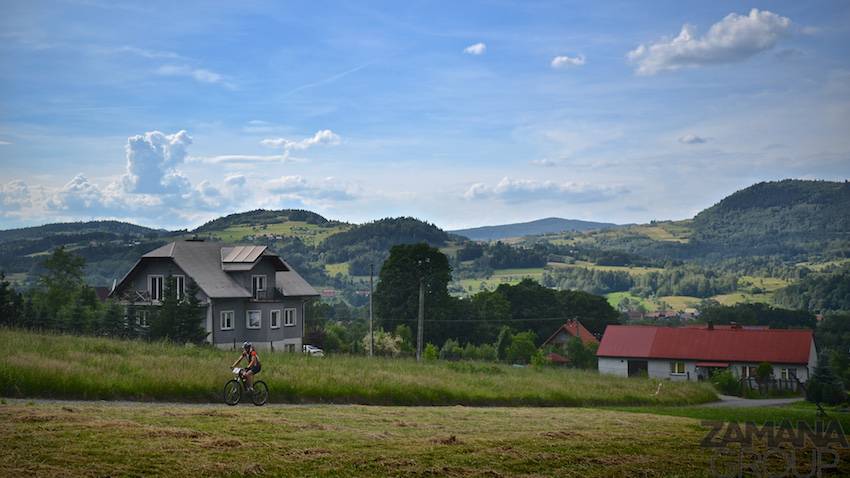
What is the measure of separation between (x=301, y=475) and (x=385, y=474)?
148cm

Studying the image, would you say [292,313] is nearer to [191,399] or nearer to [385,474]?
[191,399]

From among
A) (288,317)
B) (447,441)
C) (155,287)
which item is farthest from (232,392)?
(288,317)

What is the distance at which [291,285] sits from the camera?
63.1 meters

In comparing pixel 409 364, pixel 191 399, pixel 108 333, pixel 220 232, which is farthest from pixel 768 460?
pixel 220 232

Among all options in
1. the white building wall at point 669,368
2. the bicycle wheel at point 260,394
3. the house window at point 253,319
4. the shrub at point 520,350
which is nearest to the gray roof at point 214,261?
the house window at point 253,319

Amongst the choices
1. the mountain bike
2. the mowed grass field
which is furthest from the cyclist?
the mowed grass field

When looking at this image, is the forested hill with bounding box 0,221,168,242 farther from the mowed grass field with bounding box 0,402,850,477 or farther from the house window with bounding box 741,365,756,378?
the mowed grass field with bounding box 0,402,850,477

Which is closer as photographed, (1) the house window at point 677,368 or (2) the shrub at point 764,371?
(2) the shrub at point 764,371

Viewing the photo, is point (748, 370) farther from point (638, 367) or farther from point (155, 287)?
point (155, 287)

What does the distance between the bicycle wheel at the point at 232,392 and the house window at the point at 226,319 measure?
104 feet

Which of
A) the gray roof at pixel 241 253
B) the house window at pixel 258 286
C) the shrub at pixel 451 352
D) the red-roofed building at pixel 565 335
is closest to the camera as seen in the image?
the gray roof at pixel 241 253

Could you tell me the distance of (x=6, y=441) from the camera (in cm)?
1470

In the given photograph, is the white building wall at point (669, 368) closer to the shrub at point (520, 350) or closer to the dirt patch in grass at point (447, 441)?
the shrub at point (520, 350)

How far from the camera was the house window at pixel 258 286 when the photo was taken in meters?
58.7
